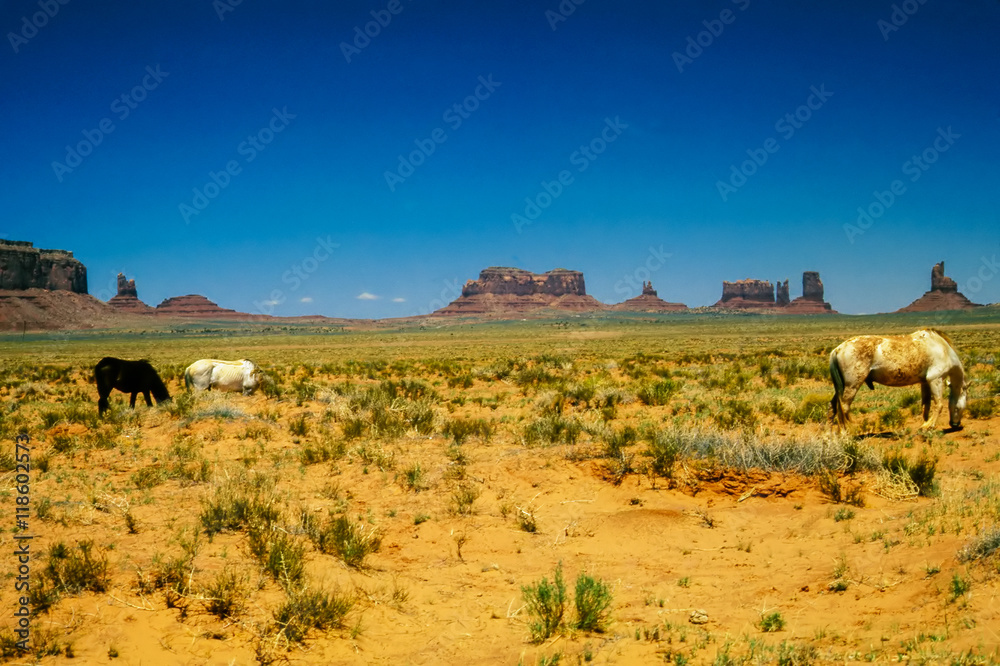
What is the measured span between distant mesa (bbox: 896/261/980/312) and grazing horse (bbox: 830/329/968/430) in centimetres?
18723

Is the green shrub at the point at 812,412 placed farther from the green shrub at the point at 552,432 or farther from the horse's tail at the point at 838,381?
the green shrub at the point at 552,432

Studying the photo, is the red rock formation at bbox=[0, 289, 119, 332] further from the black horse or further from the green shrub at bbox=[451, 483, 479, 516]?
the green shrub at bbox=[451, 483, 479, 516]

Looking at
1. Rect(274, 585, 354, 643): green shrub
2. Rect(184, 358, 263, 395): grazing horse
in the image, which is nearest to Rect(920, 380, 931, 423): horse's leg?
Rect(274, 585, 354, 643): green shrub

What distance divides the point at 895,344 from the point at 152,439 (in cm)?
1243

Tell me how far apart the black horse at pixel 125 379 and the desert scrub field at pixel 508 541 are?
1.81 m

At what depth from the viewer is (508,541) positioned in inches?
254

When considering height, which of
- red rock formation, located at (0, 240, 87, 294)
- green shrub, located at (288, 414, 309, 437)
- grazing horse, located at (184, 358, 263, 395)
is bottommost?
green shrub, located at (288, 414, 309, 437)

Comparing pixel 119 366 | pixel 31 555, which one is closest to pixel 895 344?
pixel 31 555

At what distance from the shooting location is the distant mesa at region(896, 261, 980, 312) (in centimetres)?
16338

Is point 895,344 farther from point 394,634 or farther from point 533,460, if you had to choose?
point 394,634

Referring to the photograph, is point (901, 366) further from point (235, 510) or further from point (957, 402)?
point (235, 510)

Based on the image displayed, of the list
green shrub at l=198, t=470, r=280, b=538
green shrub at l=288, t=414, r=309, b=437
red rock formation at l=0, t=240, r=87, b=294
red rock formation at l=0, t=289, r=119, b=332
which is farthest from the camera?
red rock formation at l=0, t=240, r=87, b=294

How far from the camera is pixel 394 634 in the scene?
4.62 m

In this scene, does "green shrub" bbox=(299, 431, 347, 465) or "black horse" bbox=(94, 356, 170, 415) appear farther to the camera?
"black horse" bbox=(94, 356, 170, 415)
